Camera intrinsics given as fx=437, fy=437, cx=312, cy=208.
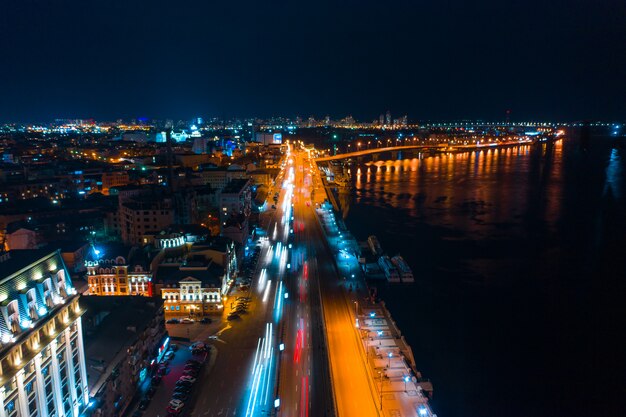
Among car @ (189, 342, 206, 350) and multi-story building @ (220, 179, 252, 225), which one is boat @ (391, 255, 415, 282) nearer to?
car @ (189, 342, 206, 350)

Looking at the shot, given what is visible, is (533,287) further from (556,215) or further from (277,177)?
(277,177)

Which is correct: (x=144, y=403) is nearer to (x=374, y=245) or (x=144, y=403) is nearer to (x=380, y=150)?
(x=374, y=245)

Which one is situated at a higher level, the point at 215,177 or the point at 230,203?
the point at 215,177

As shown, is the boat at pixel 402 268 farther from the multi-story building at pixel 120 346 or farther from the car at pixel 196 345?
the multi-story building at pixel 120 346

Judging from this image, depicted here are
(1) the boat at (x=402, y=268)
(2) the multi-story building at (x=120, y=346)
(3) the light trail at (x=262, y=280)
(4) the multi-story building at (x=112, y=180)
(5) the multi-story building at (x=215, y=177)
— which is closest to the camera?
(2) the multi-story building at (x=120, y=346)

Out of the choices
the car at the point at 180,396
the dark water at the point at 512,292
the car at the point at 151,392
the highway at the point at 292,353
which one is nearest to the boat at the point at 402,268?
the dark water at the point at 512,292

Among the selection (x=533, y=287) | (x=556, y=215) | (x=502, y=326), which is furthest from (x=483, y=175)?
(x=502, y=326)

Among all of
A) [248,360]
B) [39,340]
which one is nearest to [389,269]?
[248,360]
